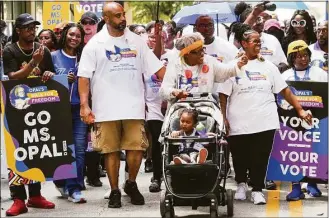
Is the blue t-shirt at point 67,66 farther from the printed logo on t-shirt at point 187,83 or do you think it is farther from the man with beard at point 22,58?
the printed logo on t-shirt at point 187,83

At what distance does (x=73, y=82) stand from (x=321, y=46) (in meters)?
3.29

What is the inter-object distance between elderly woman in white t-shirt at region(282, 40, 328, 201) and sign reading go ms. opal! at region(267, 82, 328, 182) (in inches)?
7.6

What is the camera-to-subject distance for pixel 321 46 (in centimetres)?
1055

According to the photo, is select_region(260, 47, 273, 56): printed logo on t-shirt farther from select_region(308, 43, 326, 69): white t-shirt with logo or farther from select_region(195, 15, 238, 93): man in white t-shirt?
select_region(195, 15, 238, 93): man in white t-shirt

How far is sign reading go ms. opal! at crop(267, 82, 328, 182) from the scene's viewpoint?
9.19 m

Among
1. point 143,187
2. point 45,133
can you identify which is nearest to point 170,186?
point 45,133

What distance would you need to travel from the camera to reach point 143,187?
1027cm

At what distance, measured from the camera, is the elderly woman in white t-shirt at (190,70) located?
28.1 ft

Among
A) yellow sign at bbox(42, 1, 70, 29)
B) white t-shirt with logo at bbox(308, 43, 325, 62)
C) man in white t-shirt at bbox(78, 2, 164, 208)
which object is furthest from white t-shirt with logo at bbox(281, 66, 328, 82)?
yellow sign at bbox(42, 1, 70, 29)

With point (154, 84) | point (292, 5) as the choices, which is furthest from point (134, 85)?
point (292, 5)

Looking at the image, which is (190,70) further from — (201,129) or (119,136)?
(119,136)

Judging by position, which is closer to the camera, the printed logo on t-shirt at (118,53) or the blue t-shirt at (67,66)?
the printed logo on t-shirt at (118,53)

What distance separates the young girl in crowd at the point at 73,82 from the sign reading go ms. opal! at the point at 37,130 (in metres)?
0.41

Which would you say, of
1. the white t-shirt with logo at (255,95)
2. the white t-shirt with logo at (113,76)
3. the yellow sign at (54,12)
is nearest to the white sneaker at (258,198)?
the white t-shirt with logo at (255,95)
